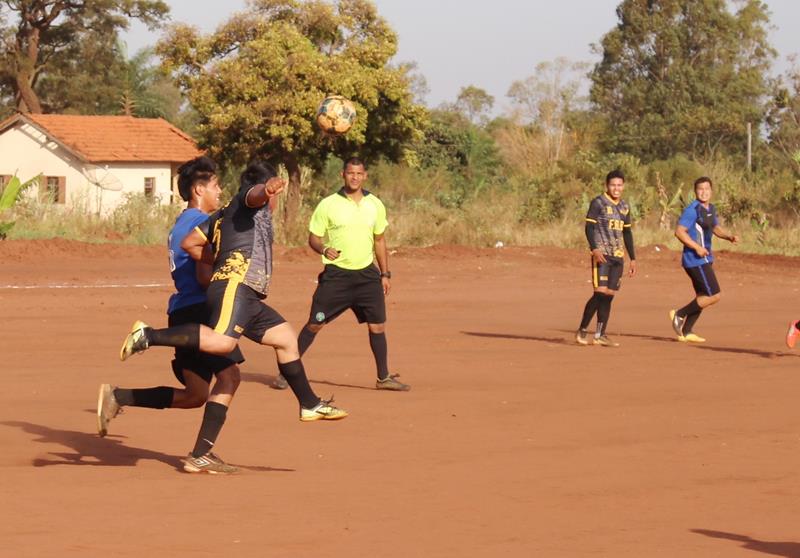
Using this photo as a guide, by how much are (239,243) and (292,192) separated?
26.2 m

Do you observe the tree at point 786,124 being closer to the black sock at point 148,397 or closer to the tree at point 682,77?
the tree at point 682,77

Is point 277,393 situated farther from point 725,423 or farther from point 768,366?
point 768,366

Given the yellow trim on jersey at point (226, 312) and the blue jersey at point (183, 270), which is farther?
the blue jersey at point (183, 270)

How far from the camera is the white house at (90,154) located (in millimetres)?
47906

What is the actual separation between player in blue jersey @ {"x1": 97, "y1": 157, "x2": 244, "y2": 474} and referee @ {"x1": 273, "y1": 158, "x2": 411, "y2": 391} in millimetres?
3242

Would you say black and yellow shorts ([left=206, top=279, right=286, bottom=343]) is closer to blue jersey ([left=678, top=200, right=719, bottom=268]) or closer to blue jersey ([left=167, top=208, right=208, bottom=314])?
blue jersey ([left=167, top=208, right=208, bottom=314])

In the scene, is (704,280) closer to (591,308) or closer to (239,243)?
(591,308)

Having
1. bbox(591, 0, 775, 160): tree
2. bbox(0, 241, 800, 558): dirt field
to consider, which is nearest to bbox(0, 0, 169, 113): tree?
bbox(591, 0, 775, 160): tree

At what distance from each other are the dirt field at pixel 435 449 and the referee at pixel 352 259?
633mm

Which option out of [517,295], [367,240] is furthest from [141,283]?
[367,240]

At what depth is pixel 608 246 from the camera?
14742 millimetres

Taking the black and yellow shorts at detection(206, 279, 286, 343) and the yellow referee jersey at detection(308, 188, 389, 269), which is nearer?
the black and yellow shorts at detection(206, 279, 286, 343)

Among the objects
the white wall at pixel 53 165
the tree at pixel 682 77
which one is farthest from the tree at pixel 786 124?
the white wall at pixel 53 165

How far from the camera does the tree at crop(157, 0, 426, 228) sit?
3238 centimetres
